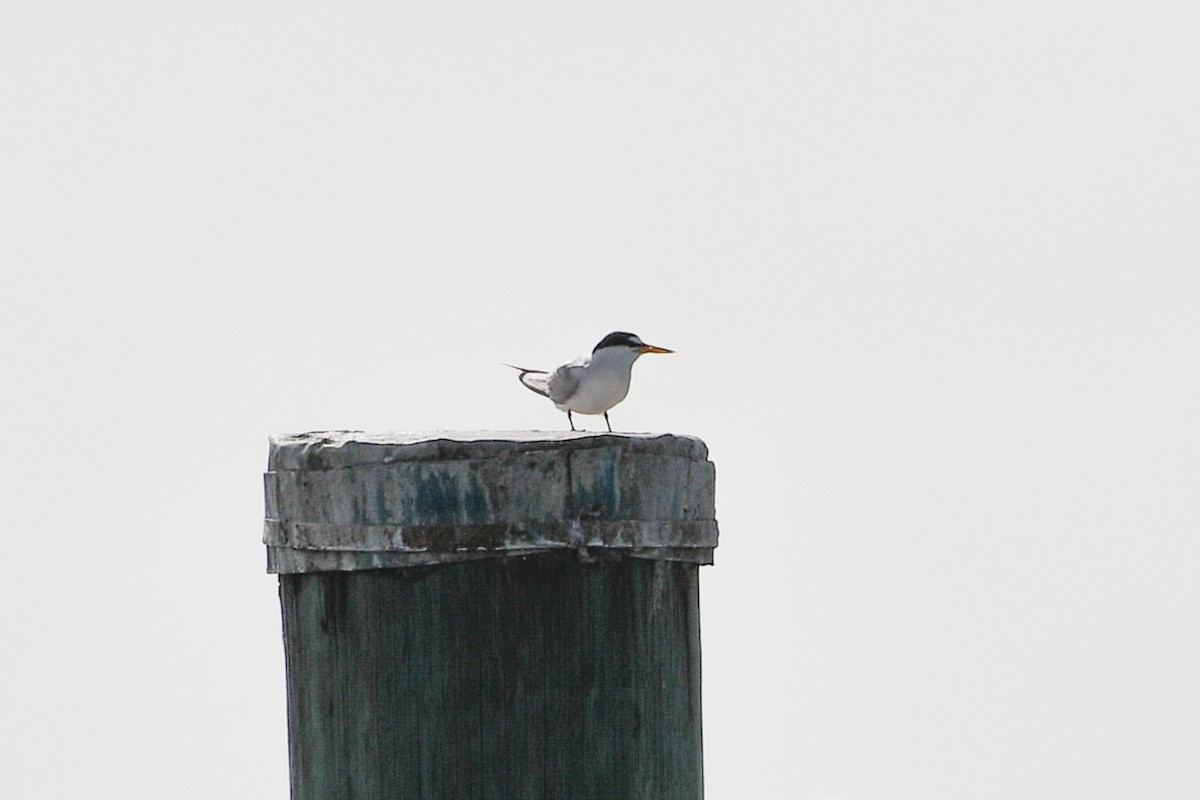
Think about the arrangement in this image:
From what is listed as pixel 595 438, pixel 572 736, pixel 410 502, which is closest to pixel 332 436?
pixel 410 502

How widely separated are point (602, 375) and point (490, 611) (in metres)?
3.90

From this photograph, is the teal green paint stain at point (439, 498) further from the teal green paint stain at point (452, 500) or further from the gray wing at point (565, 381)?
the gray wing at point (565, 381)

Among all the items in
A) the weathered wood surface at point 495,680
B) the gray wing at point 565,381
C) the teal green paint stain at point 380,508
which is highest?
the gray wing at point 565,381

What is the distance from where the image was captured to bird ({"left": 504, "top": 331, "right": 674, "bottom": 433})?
673 cm

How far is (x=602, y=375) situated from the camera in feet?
22.1

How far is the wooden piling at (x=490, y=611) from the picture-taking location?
9.34 feet

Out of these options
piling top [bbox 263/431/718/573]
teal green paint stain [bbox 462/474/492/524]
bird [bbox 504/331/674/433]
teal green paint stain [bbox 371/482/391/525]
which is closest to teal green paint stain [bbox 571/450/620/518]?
piling top [bbox 263/431/718/573]

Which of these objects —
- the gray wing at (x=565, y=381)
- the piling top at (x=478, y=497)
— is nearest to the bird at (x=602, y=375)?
the gray wing at (x=565, y=381)

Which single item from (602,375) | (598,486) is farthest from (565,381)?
(598,486)

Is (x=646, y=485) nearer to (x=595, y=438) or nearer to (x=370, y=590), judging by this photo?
(x=595, y=438)

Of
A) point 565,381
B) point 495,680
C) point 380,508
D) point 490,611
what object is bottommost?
point 495,680

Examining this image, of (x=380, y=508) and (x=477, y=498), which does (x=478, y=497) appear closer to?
(x=477, y=498)

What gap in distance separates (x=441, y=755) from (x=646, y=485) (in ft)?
1.78

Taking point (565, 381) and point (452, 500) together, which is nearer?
point (452, 500)
